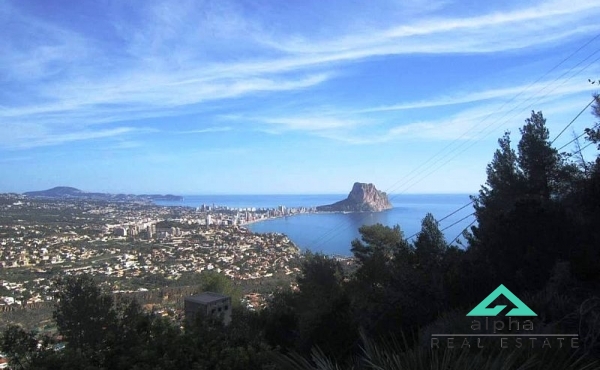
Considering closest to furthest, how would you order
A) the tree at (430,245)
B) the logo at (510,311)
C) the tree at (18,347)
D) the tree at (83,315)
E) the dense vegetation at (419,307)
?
the dense vegetation at (419,307)
the logo at (510,311)
the tree at (18,347)
the tree at (83,315)
the tree at (430,245)

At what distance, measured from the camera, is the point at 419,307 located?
845 cm

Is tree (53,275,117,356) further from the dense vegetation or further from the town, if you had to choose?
the town

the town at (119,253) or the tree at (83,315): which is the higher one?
the tree at (83,315)

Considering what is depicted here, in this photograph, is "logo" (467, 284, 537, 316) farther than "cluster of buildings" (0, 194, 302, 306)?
No

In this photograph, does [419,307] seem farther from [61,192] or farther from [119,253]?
[61,192]

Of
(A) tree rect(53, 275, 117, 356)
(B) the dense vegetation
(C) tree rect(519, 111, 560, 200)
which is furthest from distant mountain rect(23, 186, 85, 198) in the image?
(C) tree rect(519, 111, 560, 200)

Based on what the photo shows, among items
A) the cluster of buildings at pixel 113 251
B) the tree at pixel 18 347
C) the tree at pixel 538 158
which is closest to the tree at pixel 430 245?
the tree at pixel 538 158

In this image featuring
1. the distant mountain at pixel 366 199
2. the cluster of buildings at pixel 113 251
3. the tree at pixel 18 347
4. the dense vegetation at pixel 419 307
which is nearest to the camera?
the dense vegetation at pixel 419 307

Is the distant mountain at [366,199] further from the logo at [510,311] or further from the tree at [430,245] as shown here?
the logo at [510,311]

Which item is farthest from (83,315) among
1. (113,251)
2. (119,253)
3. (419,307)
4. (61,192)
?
(61,192)

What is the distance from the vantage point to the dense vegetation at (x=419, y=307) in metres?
3.22

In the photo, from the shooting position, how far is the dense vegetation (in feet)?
10.6

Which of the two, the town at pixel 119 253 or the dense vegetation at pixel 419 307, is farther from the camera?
the town at pixel 119 253

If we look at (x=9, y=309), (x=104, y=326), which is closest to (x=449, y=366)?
(x=104, y=326)
